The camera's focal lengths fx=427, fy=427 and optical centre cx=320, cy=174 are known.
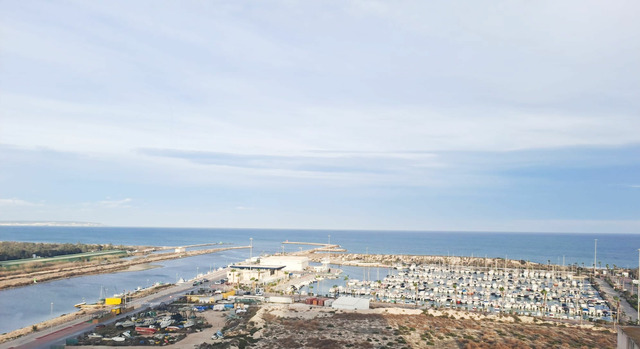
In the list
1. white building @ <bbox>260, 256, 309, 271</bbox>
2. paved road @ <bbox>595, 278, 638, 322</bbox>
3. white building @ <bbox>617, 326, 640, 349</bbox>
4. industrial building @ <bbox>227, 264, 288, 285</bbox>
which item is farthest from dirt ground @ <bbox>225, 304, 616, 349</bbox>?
white building @ <bbox>260, 256, 309, 271</bbox>

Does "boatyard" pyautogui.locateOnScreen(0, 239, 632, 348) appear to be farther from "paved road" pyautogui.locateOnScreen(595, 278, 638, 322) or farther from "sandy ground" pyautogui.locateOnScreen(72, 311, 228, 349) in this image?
"paved road" pyautogui.locateOnScreen(595, 278, 638, 322)

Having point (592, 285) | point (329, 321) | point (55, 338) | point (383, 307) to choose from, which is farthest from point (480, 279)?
point (55, 338)

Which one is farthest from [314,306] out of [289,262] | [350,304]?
[289,262]

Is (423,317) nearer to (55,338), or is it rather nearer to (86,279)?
(55,338)

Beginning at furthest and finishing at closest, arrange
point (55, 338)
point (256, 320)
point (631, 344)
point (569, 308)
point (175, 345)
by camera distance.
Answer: point (569, 308) < point (256, 320) < point (55, 338) < point (175, 345) < point (631, 344)

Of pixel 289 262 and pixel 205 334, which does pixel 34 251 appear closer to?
pixel 289 262

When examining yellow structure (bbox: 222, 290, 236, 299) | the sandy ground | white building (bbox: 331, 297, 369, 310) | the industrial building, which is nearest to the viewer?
the sandy ground

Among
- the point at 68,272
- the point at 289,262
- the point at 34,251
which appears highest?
the point at 289,262

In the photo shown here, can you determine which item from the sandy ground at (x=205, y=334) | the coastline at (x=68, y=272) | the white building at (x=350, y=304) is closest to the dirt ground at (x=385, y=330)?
the sandy ground at (x=205, y=334)
